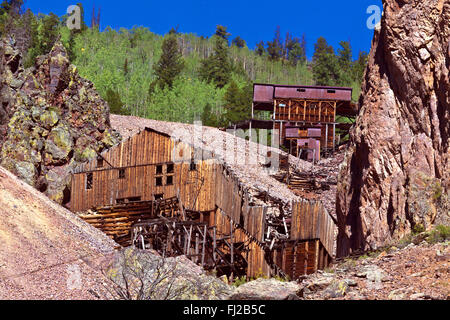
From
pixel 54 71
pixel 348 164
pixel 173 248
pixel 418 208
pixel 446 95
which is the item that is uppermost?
pixel 54 71

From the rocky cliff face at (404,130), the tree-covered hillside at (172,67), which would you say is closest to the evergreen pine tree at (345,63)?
the tree-covered hillside at (172,67)

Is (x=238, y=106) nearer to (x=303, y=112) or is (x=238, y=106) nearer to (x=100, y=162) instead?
(x=303, y=112)

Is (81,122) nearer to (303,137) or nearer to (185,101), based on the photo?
(303,137)

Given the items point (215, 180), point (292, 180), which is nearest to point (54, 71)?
point (292, 180)

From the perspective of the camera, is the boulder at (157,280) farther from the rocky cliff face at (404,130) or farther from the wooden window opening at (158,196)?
the wooden window opening at (158,196)

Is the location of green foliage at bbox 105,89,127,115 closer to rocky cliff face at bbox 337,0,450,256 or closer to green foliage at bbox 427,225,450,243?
rocky cliff face at bbox 337,0,450,256

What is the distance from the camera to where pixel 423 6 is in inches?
764

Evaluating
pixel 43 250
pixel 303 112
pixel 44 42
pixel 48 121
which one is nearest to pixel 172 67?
pixel 44 42

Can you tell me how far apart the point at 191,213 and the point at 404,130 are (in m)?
16.4

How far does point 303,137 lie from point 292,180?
1489 centimetres

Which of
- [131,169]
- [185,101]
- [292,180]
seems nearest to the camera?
[131,169]

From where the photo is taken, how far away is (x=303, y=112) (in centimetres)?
6706

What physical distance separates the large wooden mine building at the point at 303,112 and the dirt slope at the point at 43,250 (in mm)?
43220

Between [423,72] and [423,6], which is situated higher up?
[423,6]
